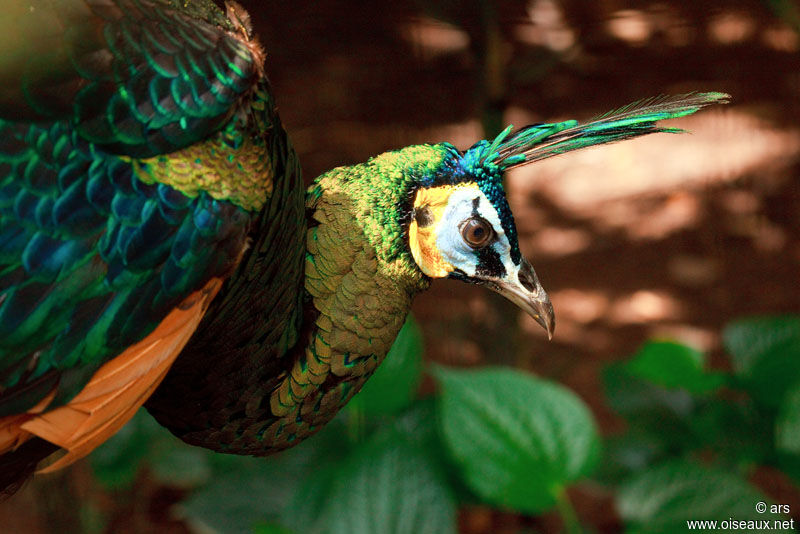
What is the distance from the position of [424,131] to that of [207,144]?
1.53 meters

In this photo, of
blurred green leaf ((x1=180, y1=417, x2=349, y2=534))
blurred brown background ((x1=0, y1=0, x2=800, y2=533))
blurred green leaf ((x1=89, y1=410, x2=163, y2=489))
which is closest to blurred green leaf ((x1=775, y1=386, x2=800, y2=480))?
blurred brown background ((x1=0, y1=0, x2=800, y2=533))

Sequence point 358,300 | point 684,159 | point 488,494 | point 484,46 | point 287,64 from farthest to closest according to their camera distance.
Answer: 1. point 684,159
2. point 287,64
3. point 484,46
4. point 488,494
5. point 358,300

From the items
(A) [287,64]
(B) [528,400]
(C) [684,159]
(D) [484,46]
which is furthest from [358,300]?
(C) [684,159]

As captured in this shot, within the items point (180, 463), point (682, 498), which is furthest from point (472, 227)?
point (180, 463)

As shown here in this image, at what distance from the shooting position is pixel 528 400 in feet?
5.13

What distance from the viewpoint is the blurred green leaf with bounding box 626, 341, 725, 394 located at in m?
1.77

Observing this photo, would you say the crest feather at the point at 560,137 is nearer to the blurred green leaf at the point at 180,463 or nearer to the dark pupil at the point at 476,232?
the dark pupil at the point at 476,232

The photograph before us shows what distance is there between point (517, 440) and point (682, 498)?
370mm

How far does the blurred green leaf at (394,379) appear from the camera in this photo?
5.33ft

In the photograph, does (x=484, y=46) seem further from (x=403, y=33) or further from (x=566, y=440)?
(x=566, y=440)

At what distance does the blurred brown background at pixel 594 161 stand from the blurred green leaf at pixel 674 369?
0.33 metres

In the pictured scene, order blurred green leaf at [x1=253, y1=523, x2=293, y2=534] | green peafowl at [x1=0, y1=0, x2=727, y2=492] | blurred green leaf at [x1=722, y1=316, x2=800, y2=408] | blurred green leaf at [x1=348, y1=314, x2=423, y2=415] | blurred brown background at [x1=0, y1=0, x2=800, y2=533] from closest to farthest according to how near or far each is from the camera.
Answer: green peafowl at [x1=0, y1=0, x2=727, y2=492] → blurred green leaf at [x1=253, y1=523, x2=293, y2=534] → blurred green leaf at [x1=348, y1=314, x2=423, y2=415] → blurred green leaf at [x1=722, y1=316, x2=800, y2=408] → blurred brown background at [x1=0, y1=0, x2=800, y2=533]

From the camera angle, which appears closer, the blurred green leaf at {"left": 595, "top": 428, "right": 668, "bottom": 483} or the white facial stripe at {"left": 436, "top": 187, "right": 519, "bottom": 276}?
the white facial stripe at {"left": 436, "top": 187, "right": 519, "bottom": 276}

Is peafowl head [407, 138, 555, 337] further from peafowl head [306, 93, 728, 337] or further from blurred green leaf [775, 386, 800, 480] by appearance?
blurred green leaf [775, 386, 800, 480]
